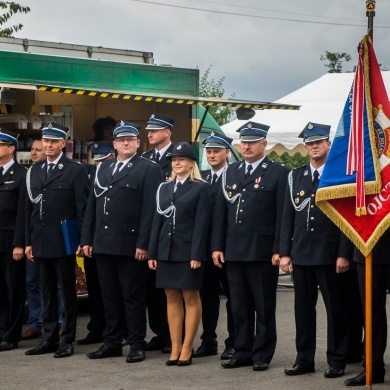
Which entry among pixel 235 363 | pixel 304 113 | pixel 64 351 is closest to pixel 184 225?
A: pixel 235 363

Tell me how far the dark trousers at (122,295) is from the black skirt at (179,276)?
0.48 metres

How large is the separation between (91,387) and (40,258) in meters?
2.05

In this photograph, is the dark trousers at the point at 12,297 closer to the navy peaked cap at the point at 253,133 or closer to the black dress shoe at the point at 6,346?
the black dress shoe at the point at 6,346

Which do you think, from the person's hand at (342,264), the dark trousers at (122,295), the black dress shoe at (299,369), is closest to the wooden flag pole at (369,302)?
the person's hand at (342,264)

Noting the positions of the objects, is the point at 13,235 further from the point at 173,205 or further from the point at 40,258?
the point at 173,205

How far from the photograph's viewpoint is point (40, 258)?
10961 mm

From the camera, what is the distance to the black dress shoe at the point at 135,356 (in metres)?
10.4

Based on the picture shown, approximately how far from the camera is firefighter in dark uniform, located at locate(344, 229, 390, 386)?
9.05 m

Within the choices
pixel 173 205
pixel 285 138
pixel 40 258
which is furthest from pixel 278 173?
pixel 285 138

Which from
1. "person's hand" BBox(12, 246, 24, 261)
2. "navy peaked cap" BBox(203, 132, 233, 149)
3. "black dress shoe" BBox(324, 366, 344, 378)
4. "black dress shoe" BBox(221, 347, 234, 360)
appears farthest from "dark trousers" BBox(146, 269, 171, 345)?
"black dress shoe" BBox(324, 366, 344, 378)

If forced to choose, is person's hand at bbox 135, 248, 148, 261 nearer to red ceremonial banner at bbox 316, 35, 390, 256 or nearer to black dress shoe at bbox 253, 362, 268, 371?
black dress shoe at bbox 253, 362, 268, 371

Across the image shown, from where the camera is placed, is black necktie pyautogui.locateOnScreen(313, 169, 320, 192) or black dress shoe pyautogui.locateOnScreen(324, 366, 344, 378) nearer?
black dress shoe pyautogui.locateOnScreen(324, 366, 344, 378)

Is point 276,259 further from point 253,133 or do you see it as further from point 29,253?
point 29,253

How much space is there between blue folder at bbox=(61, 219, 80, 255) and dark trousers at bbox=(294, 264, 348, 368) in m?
2.31
